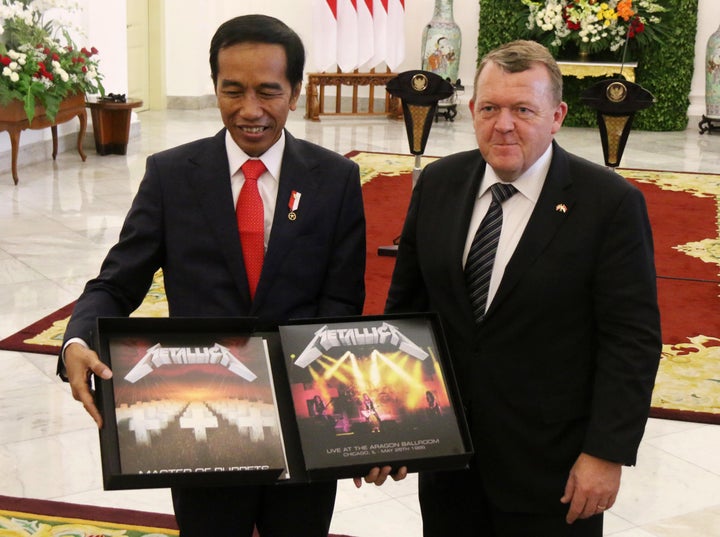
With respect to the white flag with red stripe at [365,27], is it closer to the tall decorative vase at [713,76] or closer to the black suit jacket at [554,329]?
the tall decorative vase at [713,76]

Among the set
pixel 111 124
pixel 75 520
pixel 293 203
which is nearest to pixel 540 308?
pixel 293 203

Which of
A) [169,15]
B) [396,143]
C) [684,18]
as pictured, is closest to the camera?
[396,143]

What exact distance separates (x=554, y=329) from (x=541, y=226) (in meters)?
0.22

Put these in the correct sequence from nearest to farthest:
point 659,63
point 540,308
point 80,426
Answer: point 540,308 → point 80,426 → point 659,63

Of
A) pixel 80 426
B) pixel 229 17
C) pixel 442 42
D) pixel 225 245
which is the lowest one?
pixel 80 426

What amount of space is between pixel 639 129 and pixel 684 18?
1666 millimetres

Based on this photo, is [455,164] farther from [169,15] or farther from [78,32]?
[169,15]

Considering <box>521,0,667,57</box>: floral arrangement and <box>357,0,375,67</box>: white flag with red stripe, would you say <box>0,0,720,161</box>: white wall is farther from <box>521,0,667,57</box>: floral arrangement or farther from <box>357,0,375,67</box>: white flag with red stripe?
<box>521,0,667,57</box>: floral arrangement

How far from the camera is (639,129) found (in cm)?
1544

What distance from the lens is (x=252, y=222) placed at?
2.31m

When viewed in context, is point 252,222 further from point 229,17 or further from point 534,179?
point 229,17

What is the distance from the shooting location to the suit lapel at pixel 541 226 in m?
2.25

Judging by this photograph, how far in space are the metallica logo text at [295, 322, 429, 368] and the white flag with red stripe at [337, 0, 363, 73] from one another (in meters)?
13.3

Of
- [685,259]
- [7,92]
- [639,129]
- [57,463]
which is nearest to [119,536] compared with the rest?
[57,463]
